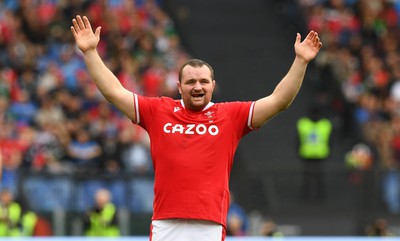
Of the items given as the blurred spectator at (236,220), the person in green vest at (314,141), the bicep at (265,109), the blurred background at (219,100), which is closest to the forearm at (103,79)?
the bicep at (265,109)

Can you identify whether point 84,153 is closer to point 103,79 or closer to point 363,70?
point 363,70

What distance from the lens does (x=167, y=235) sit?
8008 millimetres

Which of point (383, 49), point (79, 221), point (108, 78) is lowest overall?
point (79, 221)

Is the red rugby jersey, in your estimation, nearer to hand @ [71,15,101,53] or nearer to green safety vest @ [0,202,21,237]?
hand @ [71,15,101,53]

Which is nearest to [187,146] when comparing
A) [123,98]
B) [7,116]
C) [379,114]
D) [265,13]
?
[123,98]

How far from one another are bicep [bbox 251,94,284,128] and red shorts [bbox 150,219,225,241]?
0.74m

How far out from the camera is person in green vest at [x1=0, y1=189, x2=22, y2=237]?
17.2 metres

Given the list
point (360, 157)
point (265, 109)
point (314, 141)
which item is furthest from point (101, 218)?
point (265, 109)

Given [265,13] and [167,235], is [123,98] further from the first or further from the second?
[265,13]

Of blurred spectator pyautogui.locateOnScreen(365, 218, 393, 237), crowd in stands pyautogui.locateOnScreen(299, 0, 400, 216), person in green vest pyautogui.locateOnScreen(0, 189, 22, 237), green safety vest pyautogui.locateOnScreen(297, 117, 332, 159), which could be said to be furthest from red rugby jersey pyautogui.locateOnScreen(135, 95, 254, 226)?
green safety vest pyautogui.locateOnScreen(297, 117, 332, 159)

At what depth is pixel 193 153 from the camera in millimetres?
8062

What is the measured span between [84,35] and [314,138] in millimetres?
12331

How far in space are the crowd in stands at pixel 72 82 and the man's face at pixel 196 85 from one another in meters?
10.3

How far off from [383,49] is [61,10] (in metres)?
6.12
